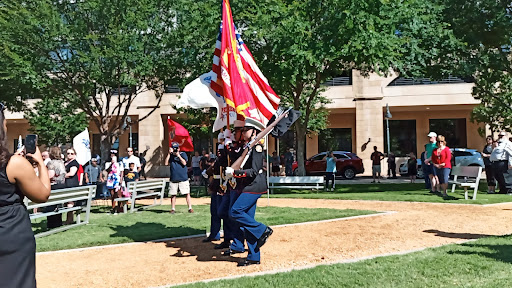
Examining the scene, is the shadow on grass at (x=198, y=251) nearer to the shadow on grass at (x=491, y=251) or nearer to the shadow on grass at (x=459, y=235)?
the shadow on grass at (x=491, y=251)

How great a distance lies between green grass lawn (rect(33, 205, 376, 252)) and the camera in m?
8.50

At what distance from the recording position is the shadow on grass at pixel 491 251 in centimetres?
607

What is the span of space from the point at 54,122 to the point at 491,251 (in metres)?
29.9

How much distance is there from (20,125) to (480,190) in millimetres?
38082

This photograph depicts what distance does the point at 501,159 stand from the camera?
48.2 feet

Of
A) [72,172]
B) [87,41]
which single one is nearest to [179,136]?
[72,172]

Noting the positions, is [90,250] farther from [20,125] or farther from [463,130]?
[20,125]

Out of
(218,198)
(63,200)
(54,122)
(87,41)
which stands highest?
(87,41)

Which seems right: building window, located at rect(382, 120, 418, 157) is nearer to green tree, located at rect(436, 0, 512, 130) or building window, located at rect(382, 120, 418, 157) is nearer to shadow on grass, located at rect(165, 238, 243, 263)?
green tree, located at rect(436, 0, 512, 130)

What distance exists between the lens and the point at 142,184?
43.7 feet

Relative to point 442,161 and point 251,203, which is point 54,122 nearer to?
point 442,161

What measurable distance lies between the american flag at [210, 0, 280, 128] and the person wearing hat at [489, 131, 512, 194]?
9692 mm

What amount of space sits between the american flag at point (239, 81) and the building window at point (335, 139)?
28194 mm

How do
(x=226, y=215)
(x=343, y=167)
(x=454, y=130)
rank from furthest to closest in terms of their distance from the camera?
1. (x=454, y=130)
2. (x=343, y=167)
3. (x=226, y=215)
